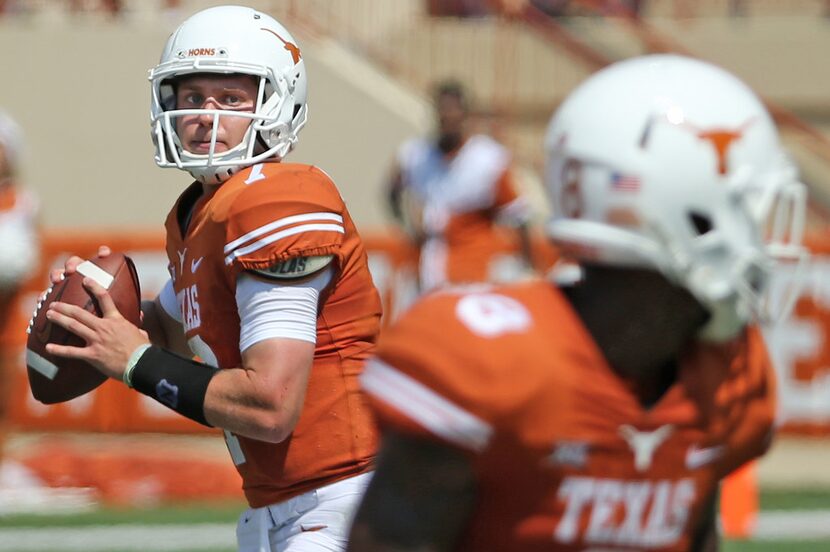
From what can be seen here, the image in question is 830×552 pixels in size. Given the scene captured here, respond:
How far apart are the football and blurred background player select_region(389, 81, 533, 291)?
242 inches

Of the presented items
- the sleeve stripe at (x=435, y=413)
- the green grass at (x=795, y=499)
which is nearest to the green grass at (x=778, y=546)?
the green grass at (x=795, y=499)

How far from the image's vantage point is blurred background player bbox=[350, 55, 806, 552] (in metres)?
2.06

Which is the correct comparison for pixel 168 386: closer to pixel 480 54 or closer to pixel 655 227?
pixel 655 227

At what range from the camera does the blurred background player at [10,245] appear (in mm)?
7641

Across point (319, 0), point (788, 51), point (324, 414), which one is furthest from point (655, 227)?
point (788, 51)

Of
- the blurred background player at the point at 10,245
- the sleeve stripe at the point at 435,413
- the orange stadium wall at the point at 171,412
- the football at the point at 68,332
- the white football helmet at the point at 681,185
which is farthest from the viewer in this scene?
the orange stadium wall at the point at 171,412

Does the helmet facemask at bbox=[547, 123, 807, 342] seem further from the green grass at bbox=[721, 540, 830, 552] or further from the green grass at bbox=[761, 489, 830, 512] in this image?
the green grass at bbox=[761, 489, 830, 512]

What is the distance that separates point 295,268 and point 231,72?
22.1 inches

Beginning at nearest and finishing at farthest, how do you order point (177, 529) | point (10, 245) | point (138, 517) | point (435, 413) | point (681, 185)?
point (435, 413) < point (681, 185) < point (177, 529) < point (10, 245) < point (138, 517)

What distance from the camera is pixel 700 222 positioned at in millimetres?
2168

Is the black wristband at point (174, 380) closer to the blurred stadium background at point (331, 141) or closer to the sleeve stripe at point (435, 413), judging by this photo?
the sleeve stripe at point (435, 413)

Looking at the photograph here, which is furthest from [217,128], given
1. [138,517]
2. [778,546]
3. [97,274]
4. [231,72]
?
[138,517]

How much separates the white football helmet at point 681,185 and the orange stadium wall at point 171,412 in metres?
7.30

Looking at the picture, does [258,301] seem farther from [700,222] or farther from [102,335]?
[700,222]
